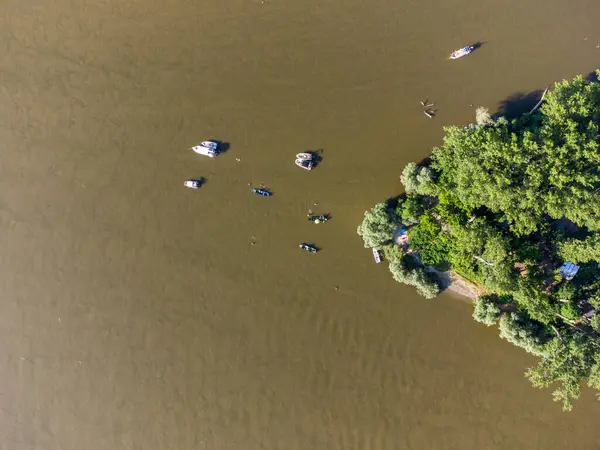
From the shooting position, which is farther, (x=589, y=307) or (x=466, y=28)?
(x=466, y=28)

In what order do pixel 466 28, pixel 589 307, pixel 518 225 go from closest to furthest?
pixel 518 225 → pixel 589 307 → pixel 466 28

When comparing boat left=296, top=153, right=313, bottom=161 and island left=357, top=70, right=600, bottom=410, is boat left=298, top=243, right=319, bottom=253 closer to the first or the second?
island left=357, top=70, right=600, bottom=410

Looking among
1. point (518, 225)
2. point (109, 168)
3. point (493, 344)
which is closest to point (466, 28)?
point (518, 225)

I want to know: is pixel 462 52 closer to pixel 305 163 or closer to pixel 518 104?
pixel 518 104

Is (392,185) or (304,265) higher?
(392,185)

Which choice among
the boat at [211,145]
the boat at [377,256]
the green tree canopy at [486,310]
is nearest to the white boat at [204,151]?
the boat at [211,145]

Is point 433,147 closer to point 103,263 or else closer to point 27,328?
point 103,263

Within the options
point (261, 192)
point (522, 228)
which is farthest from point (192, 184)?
point (522, 228)
